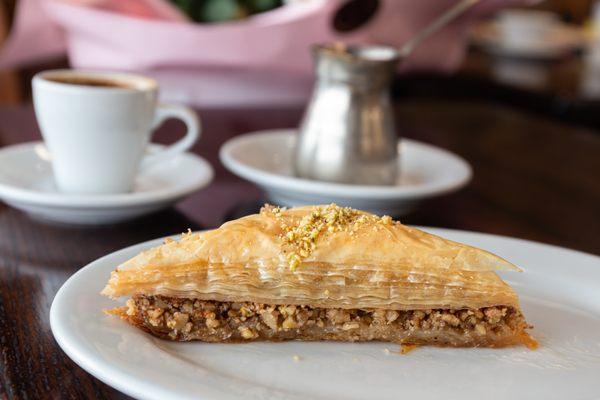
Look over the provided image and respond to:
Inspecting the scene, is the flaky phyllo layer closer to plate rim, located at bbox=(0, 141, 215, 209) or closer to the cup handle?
plate rim, located at bbox=(0, 141, 215, 209)

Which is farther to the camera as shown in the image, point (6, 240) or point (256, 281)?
point (6, 240)

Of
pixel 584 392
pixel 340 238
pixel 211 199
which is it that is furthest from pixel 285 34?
pixel 584 392

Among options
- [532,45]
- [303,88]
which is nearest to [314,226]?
[303,88]

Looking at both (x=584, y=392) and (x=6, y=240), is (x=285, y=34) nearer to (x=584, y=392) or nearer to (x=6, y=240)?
(x=6, y=240)

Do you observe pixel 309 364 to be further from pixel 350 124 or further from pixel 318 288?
pixel 350 124

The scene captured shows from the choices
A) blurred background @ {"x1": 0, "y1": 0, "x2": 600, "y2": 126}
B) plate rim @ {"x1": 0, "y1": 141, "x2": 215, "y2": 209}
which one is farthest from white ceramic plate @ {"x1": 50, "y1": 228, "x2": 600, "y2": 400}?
blurred background @ {"x1": 0, "y1": 0, "x2": 600, "y2": 126}

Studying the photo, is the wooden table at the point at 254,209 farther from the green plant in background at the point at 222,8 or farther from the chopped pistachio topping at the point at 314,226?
the green plant in background at the point at 222,8
